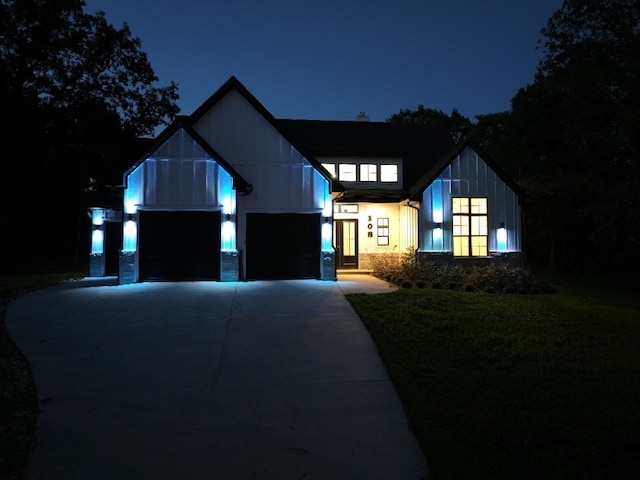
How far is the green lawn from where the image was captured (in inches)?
159

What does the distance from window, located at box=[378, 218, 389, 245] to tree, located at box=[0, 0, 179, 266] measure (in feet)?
46.0

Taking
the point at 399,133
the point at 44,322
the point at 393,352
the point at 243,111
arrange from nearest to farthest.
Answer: the point at 393,352 → the point at 44,322 → the point at 243,111 → the point at 399,133

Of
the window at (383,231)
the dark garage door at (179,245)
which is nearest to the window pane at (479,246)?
the window at (383,231)

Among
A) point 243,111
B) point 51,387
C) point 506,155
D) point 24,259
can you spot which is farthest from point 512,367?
point 24,259

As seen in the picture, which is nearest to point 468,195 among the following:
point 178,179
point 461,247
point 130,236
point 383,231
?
point 461,247

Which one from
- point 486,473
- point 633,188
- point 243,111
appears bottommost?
point 486,473

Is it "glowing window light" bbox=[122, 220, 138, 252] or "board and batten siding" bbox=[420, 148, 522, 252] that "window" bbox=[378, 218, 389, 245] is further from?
"glowing window light" bbox=[122, 220, 138, 252]

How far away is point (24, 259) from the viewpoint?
37000 millimetres

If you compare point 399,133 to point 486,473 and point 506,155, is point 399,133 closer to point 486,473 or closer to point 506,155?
point 506,155

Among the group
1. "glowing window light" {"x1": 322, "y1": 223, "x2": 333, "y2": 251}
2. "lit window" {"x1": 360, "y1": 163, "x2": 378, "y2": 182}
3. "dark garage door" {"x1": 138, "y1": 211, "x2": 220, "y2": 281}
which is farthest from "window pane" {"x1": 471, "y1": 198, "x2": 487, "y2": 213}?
"dark garage door" {"x1": 138, "y1": 211, "x2": 220, "y2": 281}

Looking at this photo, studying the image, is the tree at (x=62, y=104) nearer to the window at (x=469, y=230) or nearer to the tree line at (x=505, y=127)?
the tree line at (x=505, y=127)

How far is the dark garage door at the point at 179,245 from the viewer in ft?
47.7

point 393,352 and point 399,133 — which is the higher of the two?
point 399,133

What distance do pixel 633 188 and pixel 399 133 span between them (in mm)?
9588
